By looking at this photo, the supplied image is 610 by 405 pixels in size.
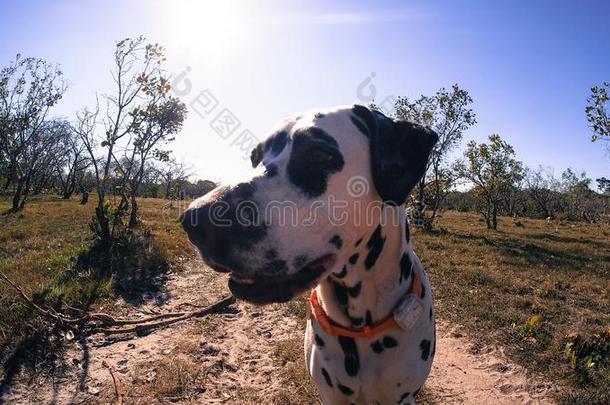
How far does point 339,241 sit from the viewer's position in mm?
2244

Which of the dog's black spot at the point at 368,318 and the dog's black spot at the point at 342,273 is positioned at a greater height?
the dog's black spot at the point at 342,273

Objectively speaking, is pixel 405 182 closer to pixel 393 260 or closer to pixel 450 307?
pixel 393 260

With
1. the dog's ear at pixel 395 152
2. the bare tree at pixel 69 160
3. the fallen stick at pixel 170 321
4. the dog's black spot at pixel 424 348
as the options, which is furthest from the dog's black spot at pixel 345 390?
the bare tree at pixel 69 160

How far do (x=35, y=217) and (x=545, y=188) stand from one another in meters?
63.7

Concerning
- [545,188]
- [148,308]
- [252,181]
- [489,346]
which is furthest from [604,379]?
[545,188]

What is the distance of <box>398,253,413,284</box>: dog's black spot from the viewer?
8.86 ft

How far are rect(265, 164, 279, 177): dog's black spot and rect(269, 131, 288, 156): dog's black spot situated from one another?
16 cm

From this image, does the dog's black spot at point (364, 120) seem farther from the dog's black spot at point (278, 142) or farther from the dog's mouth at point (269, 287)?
the dog's mouth at point (269, 287)

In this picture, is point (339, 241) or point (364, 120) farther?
point (364, 120)

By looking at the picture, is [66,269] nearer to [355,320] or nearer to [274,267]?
[355,320]

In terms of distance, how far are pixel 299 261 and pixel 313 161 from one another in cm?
56

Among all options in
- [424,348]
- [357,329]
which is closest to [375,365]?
[357,329]

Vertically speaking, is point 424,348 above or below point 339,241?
below

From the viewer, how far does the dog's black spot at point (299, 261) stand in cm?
203
